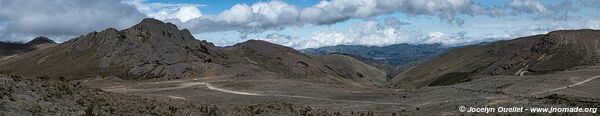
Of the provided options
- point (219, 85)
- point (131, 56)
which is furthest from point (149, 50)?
point (219, 85)

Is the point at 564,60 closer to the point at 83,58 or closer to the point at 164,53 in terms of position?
the point at 164,53

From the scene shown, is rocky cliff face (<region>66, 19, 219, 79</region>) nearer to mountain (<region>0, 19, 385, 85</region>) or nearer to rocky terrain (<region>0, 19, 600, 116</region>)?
mountain (<region>0, 19, 385, 85</region>)

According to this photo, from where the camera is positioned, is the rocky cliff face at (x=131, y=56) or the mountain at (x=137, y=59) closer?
the mountain at (x=137, y=59)

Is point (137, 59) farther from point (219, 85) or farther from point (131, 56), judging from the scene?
point (219, 85)

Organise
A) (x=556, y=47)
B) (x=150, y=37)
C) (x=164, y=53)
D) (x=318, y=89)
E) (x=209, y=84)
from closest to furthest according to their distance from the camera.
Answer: (x=318, y=89)
(x=209, y=84)
(x=164, y=53)
(x=150, y=37)
(x=556, y=47)

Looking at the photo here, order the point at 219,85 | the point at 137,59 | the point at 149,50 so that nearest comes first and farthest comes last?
the point at 219,85 → the point at 137,59 → the point at 149,50

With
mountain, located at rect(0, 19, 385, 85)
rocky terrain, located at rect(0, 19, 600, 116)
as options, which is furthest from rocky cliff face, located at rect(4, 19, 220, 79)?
rocky terrain, located at rect(0, 19, 600, 116)

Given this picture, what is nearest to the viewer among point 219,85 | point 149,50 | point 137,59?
point 219,85

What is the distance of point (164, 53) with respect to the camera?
5305 inches

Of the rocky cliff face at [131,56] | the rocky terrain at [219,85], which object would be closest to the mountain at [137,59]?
the rocky cliff face at [131,56]

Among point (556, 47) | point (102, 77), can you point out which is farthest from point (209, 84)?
point (556, 47)

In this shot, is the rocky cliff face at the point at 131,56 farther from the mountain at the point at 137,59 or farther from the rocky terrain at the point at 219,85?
the rocky terrain at the point at 219,85

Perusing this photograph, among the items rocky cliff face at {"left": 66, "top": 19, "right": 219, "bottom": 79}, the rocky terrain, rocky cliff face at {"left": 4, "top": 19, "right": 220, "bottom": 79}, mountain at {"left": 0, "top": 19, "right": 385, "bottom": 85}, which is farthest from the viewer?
rocky cliff face at {"left": 4, "top": 19, "right": 220, "bottom": 79}

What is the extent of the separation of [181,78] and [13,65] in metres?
63.1
